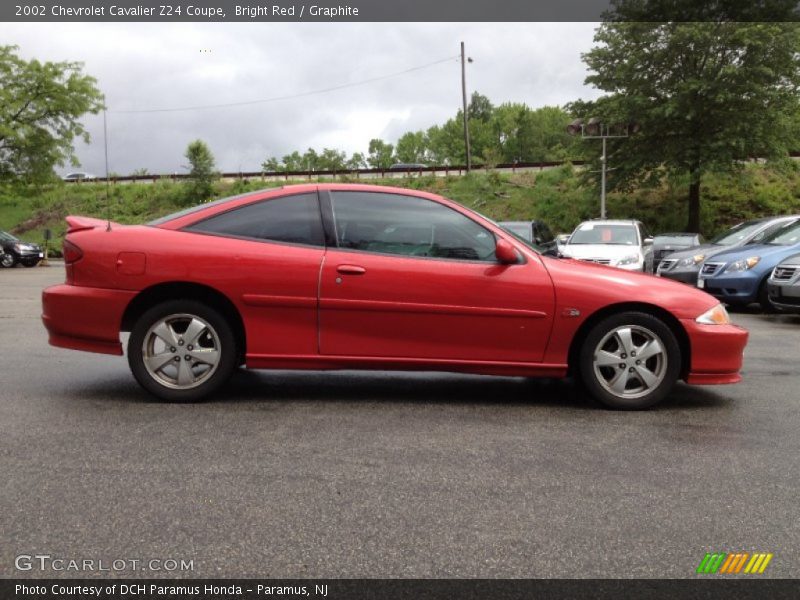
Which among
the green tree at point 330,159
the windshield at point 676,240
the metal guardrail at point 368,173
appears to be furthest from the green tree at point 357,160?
the windshield at point 676,240

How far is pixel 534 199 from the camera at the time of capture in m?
40.6

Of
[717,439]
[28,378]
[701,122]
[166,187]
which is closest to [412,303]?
[717,439]

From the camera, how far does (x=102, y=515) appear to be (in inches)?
123

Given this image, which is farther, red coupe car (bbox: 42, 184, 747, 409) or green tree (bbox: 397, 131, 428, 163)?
green tree (bbox: 397, 131, 428, 163)

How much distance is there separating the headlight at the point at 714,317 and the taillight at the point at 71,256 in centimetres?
416

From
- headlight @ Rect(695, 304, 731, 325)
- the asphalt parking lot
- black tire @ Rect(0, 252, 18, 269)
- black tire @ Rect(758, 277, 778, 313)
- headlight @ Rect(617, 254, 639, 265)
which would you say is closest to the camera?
the asphalt parking lot

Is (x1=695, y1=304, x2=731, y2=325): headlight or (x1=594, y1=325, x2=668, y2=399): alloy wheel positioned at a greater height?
(x1=695, y1=304, x2=731, y2=325): headlight

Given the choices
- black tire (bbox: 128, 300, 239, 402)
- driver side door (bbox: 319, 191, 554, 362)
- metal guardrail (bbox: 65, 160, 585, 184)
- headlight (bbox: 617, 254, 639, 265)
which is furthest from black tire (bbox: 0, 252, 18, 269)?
driver side door (bbox: 319, 191, 554, 362)

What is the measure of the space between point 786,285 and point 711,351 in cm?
609

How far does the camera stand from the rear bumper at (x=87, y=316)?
518 cm

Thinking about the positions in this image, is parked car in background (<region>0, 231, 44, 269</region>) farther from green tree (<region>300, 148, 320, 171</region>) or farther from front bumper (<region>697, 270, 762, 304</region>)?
green tree (<region>300, 148, 320, 171</region>)

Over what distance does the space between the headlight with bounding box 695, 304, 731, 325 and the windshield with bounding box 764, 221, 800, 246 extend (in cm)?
800

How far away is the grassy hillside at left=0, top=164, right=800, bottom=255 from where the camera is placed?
3562 cm

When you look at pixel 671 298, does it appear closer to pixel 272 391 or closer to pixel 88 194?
pixel 272 391
